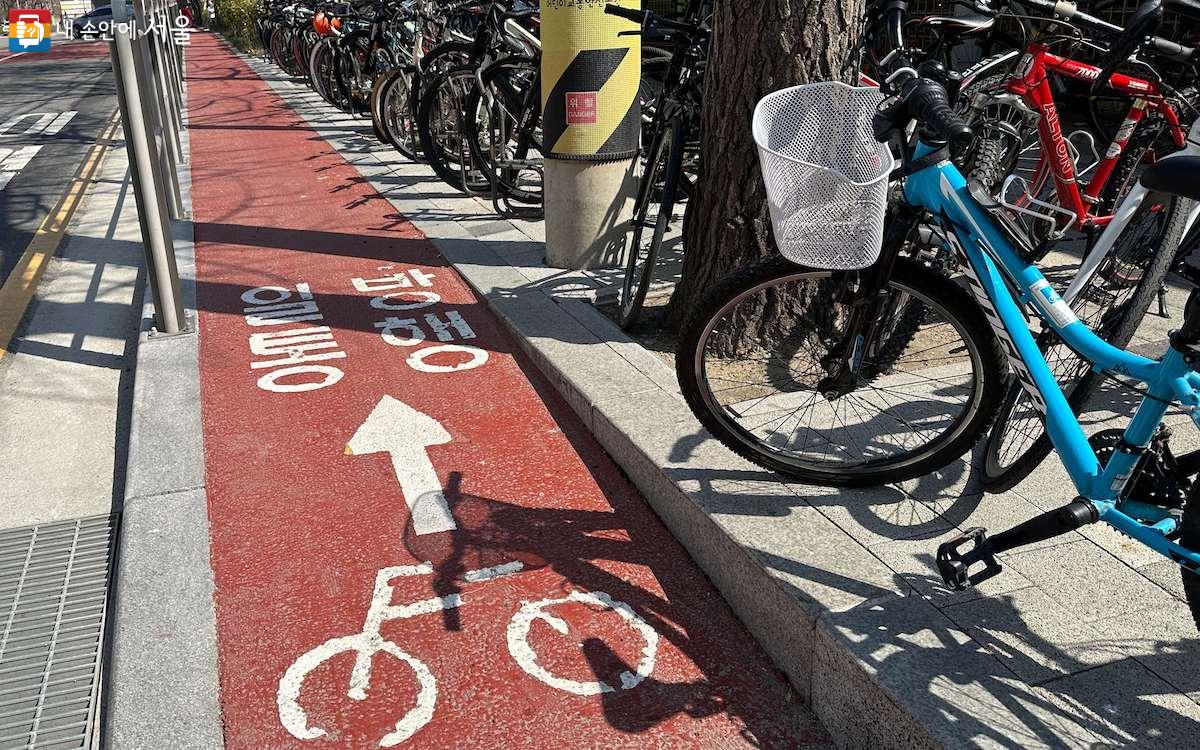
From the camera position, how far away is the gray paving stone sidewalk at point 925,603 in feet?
7.13

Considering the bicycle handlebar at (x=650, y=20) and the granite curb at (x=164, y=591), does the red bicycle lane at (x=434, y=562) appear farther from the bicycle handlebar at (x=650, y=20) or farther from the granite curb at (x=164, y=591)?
the bicycle handlebar at (x=650, y=20)

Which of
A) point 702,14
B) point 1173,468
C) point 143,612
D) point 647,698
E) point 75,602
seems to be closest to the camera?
point 1173,468

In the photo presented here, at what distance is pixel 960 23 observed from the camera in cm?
507

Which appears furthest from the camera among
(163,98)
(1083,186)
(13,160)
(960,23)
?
(13,160)

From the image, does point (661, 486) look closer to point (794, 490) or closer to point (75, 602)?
point (794, 490)

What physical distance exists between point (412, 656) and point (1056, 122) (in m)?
4.40

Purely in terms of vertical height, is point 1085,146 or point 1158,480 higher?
point 1085,146

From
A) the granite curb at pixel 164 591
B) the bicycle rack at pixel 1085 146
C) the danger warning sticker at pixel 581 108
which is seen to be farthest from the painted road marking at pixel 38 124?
the bicycle rack at pixel 1085 146

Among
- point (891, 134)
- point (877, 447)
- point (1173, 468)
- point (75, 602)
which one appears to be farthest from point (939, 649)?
point (75, 602)

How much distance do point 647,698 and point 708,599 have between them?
503mm

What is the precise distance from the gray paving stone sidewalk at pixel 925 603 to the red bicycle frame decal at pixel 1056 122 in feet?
6.13

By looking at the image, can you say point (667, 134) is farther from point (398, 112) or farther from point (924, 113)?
point (398, 112)

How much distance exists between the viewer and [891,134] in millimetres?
2770

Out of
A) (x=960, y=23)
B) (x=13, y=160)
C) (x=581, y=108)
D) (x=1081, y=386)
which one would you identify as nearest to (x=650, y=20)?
(x=581, y=108)
